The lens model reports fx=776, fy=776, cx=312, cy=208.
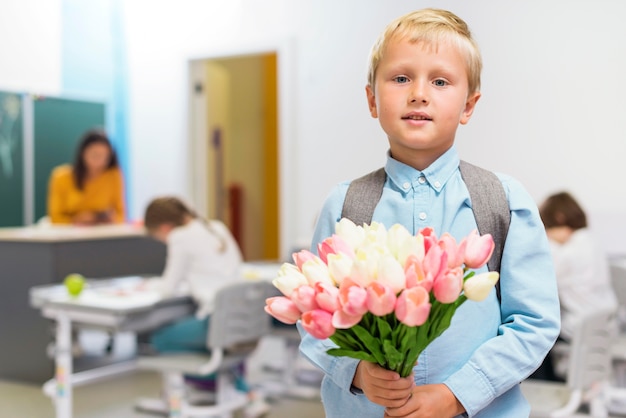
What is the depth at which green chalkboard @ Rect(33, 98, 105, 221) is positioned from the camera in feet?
17.9

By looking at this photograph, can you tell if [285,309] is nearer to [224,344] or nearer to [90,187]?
[224,344]

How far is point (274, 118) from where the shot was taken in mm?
6426

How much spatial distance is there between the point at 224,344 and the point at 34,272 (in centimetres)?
157

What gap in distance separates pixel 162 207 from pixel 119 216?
1.62m

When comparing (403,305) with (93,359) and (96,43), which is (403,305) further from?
(96,43)

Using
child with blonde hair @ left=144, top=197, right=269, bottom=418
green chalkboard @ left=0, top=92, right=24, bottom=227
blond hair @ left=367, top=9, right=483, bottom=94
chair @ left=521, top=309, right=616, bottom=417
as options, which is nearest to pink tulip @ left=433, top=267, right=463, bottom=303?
blond hair @ left=367, top=9, right=483, bottom=94

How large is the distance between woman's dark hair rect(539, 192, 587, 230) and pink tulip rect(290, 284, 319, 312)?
9.49 feet

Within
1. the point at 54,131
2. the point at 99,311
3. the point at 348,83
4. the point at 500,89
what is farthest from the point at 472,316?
the point at 54,131


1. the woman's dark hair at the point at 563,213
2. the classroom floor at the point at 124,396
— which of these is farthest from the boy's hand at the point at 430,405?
the woman's dark hair at the point at 563,213

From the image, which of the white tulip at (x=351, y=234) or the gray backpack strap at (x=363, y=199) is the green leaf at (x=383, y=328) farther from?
the gray backpack strap at (x=363, y=199)

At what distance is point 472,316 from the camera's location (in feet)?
3.22

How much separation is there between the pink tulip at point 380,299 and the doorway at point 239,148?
15.7ft

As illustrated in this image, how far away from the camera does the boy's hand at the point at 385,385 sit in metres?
0.84

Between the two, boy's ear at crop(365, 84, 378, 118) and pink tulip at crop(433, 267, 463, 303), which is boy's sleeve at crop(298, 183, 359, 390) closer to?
boy's ear at crop(365, 84, 378, 118)
